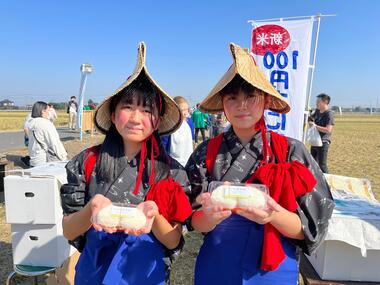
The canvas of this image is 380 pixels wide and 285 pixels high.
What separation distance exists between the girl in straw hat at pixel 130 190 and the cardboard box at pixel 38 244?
1.43 meters

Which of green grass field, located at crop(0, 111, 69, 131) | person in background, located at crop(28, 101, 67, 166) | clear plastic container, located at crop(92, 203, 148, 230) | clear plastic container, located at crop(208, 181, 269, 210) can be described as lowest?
green grass field, located at crop(0, 111, 69, 131)

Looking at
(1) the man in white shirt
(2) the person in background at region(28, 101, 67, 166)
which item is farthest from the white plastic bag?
(2) the person in background at region(28, 101, 67, 166)

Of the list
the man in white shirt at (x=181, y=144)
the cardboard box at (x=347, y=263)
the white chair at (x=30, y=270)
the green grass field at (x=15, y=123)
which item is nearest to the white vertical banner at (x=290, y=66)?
the man in white shirt at (x=181, y=144)

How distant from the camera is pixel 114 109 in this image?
172 centimetres

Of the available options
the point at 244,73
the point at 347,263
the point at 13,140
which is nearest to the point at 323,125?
the point at 347,263

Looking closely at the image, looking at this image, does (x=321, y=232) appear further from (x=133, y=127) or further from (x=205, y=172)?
(x=133, y=127)

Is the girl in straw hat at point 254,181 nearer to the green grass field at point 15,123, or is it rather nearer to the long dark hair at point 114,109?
the long dark hair at point 114,109

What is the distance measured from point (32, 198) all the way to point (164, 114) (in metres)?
1.77

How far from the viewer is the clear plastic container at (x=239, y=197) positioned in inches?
48.1

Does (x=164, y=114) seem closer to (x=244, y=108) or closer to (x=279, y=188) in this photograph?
(x=244, y=108)

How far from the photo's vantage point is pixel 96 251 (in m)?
1.56

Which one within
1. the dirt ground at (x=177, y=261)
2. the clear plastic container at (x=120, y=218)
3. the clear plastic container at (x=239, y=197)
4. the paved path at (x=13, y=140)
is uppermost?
the clear plastic container at (x=239, y=197)

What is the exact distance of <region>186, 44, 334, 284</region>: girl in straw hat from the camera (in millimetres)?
1397

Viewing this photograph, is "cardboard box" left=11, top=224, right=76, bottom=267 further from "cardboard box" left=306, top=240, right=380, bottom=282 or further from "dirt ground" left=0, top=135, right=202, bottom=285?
"cardboard box" left=306, top=240, right=380, bottom=282
